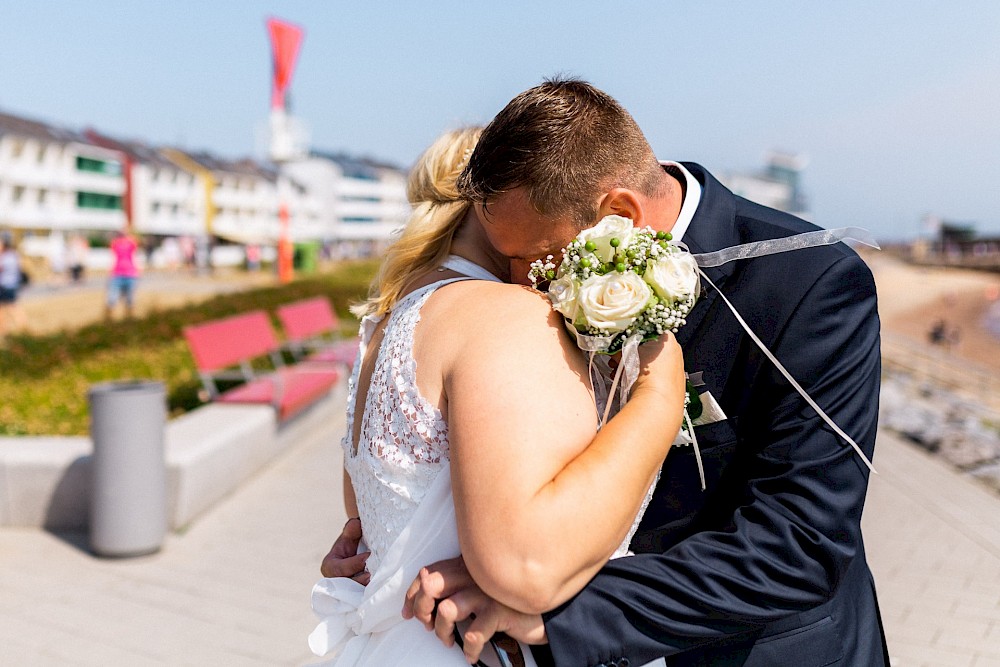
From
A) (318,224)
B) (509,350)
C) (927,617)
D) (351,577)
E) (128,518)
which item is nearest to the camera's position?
(509,350)

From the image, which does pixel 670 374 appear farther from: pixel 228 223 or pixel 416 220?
pixel 228 223

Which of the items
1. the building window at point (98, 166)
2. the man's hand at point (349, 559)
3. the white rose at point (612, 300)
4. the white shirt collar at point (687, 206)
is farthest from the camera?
the building window at point (98, 166)

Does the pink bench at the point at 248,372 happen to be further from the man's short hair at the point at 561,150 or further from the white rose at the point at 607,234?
the white rose at the point at 607,234

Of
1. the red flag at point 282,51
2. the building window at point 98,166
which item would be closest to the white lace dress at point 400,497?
the red flag at point 282,51

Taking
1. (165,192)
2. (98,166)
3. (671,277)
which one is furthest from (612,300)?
(165,192)

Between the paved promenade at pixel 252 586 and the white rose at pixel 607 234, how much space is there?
3426 millimetres

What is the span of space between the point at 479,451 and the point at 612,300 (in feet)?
1.19

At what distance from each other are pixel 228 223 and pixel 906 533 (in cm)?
10036

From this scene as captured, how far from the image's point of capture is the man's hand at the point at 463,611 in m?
1.58

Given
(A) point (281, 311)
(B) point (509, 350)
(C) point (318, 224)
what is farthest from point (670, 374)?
(C) point (318, 224)

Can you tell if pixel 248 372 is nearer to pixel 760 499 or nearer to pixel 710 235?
pixel 710 235

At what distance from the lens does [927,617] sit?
198 inches

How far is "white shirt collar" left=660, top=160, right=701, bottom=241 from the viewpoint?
1919mm

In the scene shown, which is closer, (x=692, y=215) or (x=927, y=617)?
(x=692, y=215)
